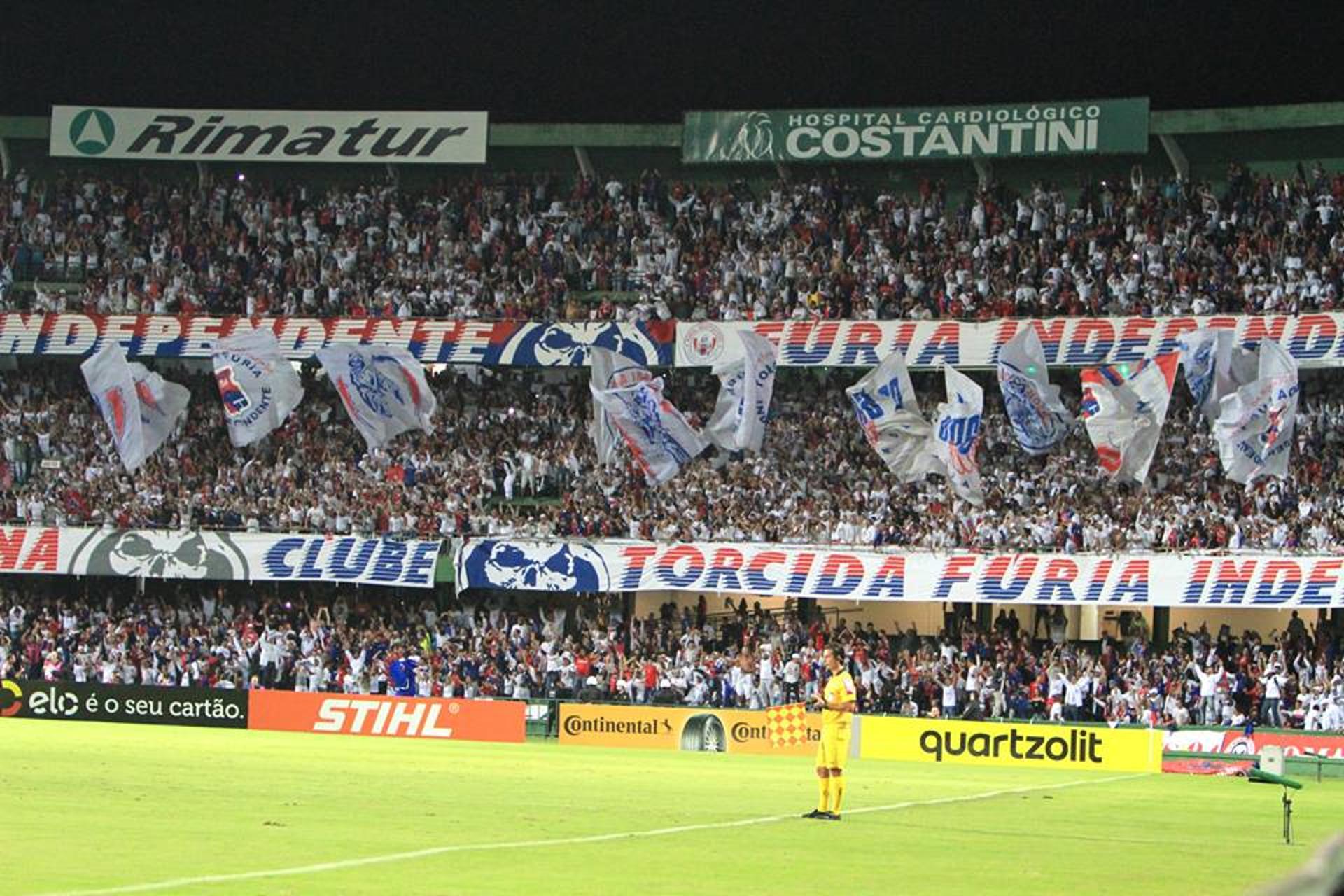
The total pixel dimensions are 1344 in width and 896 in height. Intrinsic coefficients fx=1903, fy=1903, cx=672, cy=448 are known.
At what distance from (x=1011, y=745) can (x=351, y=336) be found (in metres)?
22.5

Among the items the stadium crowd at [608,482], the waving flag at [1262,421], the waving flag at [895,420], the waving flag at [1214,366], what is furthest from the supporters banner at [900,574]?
the waving flag at [1214,366]

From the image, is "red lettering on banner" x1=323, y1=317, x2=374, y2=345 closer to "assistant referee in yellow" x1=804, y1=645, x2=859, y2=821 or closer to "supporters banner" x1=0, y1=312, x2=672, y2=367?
"supporters banner" x1=0, y1=312, x2=672, y2=367

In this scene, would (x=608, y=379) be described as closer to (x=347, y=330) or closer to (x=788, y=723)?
(x=347, y=330)

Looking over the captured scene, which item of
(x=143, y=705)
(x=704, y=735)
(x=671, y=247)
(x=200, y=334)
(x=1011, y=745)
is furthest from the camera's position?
(x=671, y=247)

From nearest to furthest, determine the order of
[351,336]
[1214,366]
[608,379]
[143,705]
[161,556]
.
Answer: [1214,366], [143,705], [608,379], [161,556], [351,336]

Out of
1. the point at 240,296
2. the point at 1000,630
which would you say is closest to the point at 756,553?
the point at 1000,630

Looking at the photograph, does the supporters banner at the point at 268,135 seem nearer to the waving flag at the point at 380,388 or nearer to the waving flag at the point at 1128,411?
the waving flag at the point at 380,388

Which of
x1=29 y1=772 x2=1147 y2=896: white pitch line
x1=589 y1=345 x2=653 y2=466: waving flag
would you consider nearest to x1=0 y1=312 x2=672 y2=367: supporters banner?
x1=589 y1=345 x2=653 y2=466: waving flag

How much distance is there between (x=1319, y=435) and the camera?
45844 millimetres

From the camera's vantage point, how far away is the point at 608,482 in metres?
49.6

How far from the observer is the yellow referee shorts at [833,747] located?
65.9 feet

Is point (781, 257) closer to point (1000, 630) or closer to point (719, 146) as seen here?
point (719, 146)

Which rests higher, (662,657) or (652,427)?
(652,427)

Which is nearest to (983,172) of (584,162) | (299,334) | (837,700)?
(584,162)
